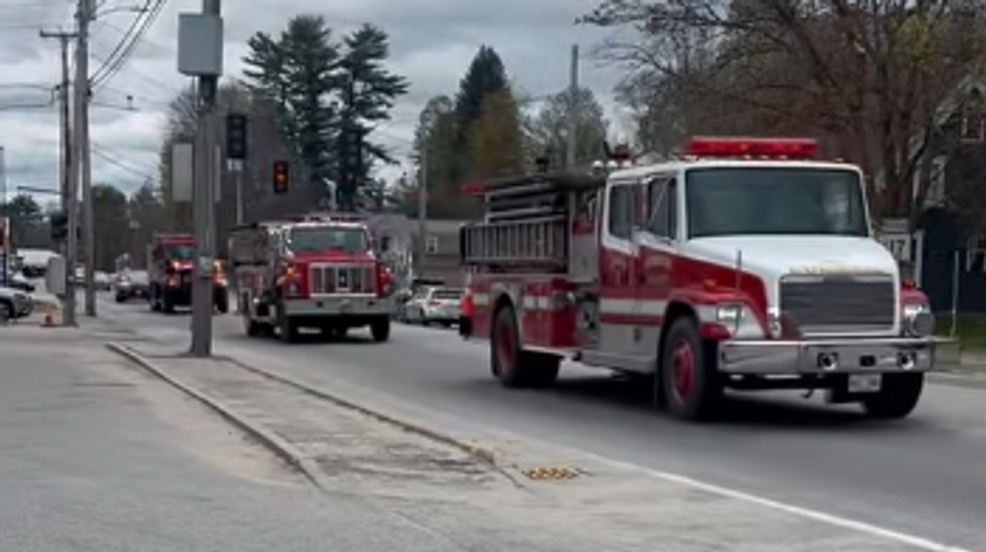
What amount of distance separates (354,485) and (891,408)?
7.14 meters

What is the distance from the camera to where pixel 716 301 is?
16234 millimetres

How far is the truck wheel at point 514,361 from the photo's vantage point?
21969 millimetres

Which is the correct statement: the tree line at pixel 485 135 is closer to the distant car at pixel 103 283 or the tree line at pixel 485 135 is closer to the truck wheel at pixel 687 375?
the truck wheel at pixel 687 375

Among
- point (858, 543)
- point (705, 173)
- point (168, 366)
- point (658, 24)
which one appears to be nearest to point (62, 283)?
point (658, 24)

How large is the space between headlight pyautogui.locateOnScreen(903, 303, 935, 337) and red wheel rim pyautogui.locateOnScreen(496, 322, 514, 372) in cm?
683

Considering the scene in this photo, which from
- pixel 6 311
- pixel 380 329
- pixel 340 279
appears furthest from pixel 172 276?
pixel 340 279

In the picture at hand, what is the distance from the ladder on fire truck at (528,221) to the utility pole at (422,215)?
2096 centimetres

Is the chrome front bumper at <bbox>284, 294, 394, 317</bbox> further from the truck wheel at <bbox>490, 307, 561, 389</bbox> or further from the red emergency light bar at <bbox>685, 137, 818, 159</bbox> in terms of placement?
the red emergency light bar at <bbox>685, 137, 818, 159</bbox>

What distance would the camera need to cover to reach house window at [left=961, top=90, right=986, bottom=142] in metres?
39.6

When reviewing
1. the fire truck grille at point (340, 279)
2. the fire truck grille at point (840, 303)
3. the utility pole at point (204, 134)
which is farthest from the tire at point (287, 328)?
the fire truck grille at point (840, 303)

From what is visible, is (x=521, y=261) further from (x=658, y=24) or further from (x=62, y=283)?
(x=62, y=283)

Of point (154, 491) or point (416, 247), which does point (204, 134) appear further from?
point (416, 247)

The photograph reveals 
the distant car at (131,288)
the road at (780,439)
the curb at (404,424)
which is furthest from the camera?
the distant car at (131,288)

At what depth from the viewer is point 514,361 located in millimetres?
22109
